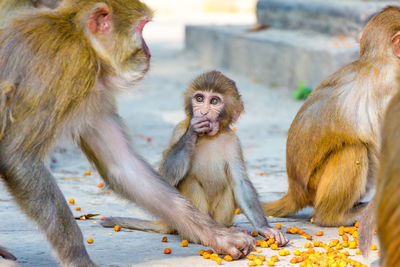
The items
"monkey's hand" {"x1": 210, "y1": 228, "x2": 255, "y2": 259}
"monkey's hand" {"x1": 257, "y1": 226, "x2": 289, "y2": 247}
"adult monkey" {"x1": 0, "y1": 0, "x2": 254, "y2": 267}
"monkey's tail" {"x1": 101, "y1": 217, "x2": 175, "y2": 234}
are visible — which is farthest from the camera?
"monkey's tail" {"x1": 101, "y1": 217, "x2": 175, "y2": 234}

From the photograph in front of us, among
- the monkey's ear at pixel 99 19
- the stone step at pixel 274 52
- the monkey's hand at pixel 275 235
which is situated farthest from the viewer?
the stone step at pixel 274 52

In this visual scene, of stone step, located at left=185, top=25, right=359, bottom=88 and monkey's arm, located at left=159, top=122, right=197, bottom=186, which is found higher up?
monkey's arm, located at left=159, top=122, right=197, bottom=186

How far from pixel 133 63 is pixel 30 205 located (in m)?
0.90

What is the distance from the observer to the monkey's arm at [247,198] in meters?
4.41

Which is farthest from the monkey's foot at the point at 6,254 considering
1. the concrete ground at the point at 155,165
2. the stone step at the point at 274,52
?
the stone step at the point at 274,52

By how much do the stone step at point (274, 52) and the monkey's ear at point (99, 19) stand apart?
5453 mm

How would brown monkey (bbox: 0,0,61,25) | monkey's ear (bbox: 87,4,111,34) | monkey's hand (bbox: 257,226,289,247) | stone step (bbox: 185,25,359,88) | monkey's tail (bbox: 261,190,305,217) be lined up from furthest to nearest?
stone step (bbox: 185,25,359,88) → brown monkey (bbox: 0,0,61,25) → monkey's tail (bbox: 261,190,305,217) → monkey's hand (bbox: 257,226,289,247) → monkey's ear (bbox: 87,4,111,34)

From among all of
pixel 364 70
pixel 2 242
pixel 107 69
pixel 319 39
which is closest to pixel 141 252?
pixel 2 242

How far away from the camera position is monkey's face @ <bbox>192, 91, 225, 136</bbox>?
14.8ft

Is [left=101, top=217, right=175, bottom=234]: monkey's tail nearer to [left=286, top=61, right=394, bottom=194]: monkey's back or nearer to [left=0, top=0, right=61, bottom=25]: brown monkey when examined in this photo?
[left=286, top=61, right=394, bottom=194]: monkey's back

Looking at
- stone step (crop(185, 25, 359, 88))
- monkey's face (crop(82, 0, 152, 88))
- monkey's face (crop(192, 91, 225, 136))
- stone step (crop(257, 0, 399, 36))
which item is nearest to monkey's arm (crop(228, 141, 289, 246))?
monkey's face (crop(192, 91, 225, 136))

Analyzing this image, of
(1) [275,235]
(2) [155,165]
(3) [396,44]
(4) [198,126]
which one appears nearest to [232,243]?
(1) [275,235]

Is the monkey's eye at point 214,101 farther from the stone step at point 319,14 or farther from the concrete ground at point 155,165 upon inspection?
the stone step at point 319,14

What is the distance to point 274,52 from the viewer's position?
1044cm
